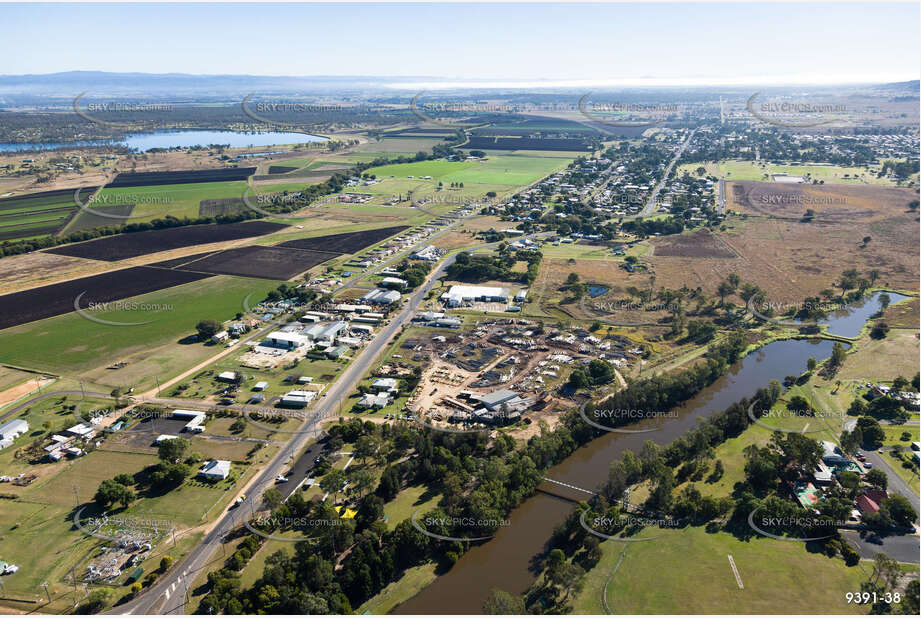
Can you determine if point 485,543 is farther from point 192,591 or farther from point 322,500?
point 192,591

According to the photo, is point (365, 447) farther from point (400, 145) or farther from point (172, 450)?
point (400, 145)

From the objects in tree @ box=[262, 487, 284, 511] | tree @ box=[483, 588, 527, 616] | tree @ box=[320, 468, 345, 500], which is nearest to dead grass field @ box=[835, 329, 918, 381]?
tree @ box=[483, 588, 527, 616]

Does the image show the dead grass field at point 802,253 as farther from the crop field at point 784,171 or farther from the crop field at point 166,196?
the crop field at point 166,196

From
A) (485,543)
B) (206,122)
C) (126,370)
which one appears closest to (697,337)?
(485,543)

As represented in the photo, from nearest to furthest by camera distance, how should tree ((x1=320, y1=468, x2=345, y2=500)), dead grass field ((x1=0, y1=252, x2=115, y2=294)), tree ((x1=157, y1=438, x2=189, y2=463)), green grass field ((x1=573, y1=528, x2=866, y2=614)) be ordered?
1. green grass field ((x1=573, y1=528, x2=866, y2=614))
2. tree ((x1=320, y1=468, x2=345, y2=500))
3. tree ((x1=157, y1=438, x2=189, y2=463))
4. dead grass field ((x1=0, y1=252, x2=115, y2=294))

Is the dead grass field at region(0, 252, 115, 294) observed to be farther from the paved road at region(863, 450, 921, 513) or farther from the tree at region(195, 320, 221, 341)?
the paved road at region(863, 450, 921, 513)

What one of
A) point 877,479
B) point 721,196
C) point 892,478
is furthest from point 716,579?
point 721,196
